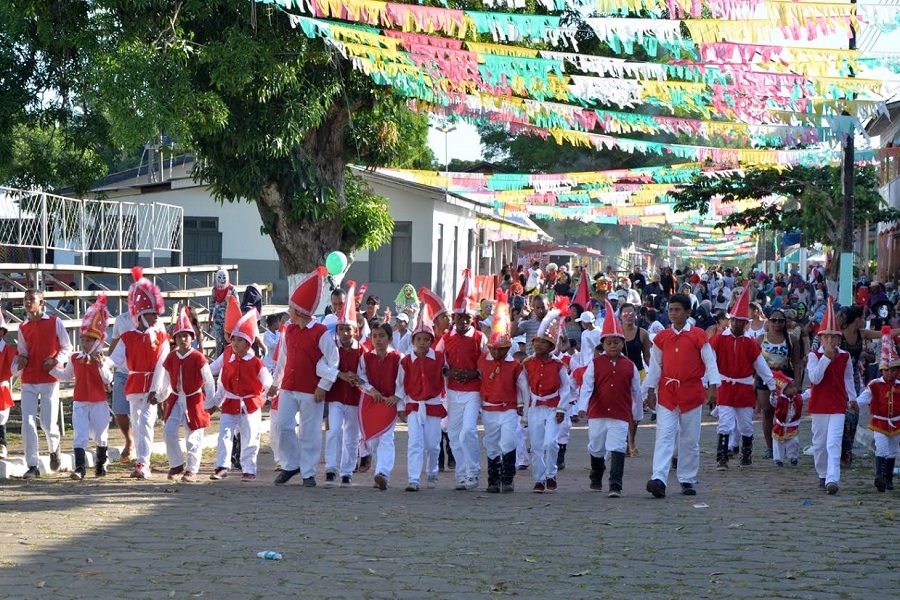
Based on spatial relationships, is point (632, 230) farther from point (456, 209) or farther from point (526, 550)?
point (526, 550)

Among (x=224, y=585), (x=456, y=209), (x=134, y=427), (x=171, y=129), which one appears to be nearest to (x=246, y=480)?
(x=134, y=427)

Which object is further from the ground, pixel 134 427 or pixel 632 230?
pixel 632 230

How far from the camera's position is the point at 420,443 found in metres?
12.3

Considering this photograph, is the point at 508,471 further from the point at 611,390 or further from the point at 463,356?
the point at 611,390

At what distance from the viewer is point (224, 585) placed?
7.56m

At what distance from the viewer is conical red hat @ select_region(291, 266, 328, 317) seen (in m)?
12.6

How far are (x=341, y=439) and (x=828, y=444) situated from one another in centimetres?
474

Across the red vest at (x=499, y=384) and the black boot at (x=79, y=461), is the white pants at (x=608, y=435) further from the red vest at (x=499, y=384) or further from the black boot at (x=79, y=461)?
the black boot at (x=79, y=461)

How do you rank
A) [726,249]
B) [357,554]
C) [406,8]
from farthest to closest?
[726,249]
[406,8]
[357,554]

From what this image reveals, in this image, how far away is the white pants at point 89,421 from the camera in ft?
41.2

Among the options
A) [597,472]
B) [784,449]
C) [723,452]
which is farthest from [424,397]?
[784,449]

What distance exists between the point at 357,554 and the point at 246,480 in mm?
4328

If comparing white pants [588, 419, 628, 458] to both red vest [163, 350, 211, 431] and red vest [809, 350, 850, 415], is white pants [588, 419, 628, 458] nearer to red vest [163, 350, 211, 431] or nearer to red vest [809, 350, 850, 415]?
red vest [809, 350, 850, 415]

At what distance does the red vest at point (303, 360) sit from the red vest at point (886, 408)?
533 centimetres
